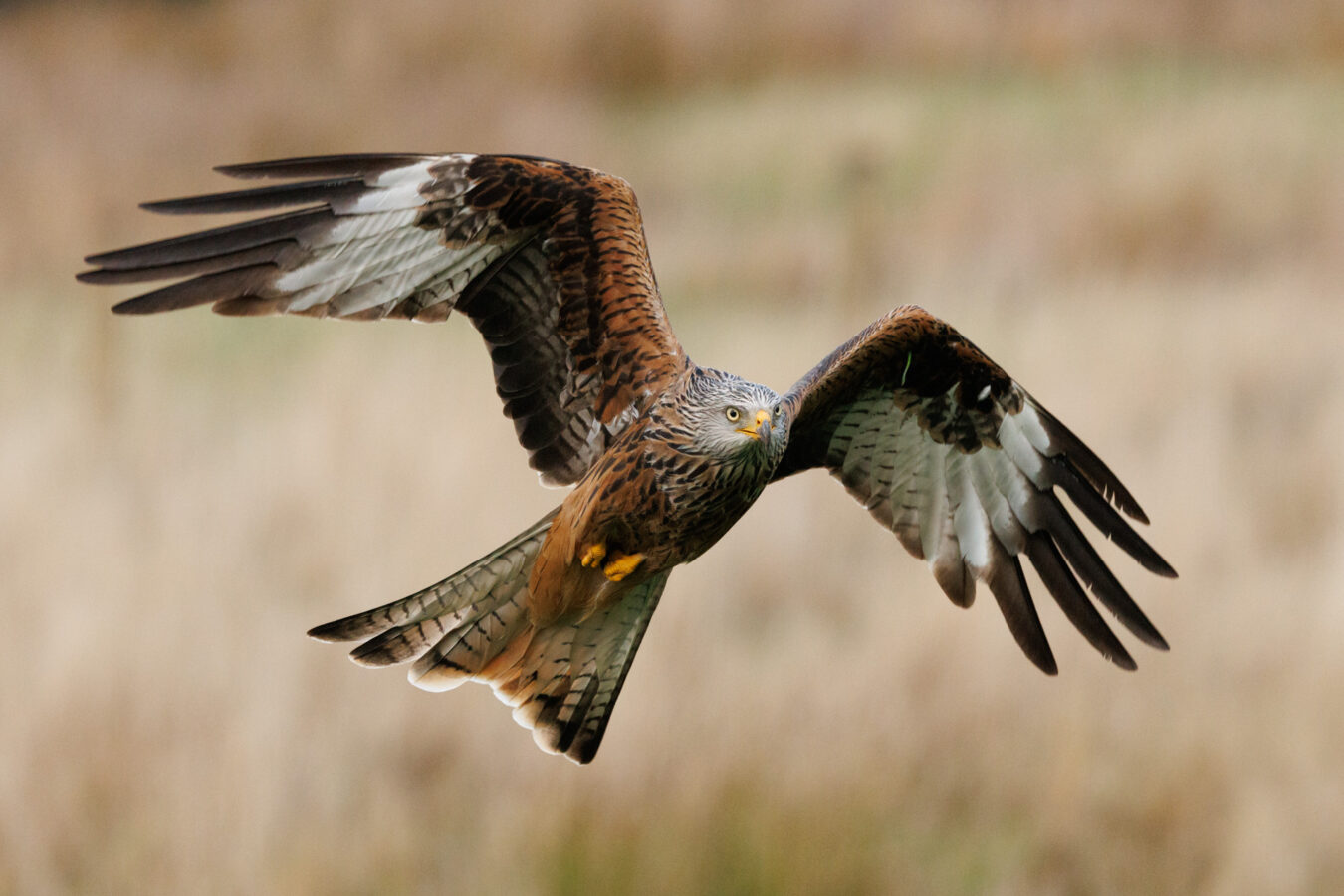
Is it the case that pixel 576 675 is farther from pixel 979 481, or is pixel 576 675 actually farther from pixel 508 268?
pixel 979 481

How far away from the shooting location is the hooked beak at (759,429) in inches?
120

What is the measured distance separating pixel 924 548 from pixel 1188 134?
1753 centimetres

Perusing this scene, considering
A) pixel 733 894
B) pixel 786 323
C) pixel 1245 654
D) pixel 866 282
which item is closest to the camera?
pixel 733 894

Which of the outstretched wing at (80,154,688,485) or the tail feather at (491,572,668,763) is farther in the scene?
the tail feather at (491,572,668,763)

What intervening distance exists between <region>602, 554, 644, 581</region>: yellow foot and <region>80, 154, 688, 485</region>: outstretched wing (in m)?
0.45

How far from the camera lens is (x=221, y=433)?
10.2 meters

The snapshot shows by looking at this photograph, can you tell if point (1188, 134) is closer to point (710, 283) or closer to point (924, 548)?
point (710, 283)

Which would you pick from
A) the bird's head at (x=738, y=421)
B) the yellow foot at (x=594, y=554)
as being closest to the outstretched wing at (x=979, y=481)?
the bird's head at (x=738, y=421)

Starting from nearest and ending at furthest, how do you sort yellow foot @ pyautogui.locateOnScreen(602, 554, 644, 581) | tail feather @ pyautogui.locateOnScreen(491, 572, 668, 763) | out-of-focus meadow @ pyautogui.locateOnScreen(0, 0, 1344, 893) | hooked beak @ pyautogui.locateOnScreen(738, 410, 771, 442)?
hooked beak @ pyautogui.locateOnScreen(738, 410, 771, 442), yellow foot @ pyautogui.locateOnScreen(602, 554, 644, 581), tail feather @ pyautogui.locateOnScreen(491, 572, 668, 763), out-of-focus meadow @ pyautogui.locateOnScreen(0, 0, 1344, 893)

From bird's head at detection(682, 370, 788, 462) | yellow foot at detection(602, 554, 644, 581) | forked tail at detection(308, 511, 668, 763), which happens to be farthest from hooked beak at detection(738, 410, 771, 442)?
forked tail at detection(308, 511, 668, 763)

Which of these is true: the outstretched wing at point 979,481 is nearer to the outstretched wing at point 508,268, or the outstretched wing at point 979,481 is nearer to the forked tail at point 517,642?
the outstretched wing at point 508,268

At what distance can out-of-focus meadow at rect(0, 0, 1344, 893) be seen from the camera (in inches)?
269

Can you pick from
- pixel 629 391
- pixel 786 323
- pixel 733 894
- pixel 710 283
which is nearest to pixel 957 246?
pixel 710 283

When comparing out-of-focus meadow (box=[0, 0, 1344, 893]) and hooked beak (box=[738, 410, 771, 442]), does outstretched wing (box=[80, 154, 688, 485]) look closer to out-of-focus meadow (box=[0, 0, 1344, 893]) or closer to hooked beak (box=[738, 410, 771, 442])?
hooked beak (box=[738, 410, 771, 442])
